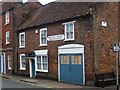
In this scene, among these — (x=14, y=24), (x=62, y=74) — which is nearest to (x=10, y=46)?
(x=14, y=24)

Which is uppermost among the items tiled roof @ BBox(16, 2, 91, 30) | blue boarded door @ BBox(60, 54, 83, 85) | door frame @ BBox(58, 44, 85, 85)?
tiled roof @ BBox(16, 2, 91, 30)

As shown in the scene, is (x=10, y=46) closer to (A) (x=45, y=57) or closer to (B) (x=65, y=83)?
(A) (x=45, y=57)

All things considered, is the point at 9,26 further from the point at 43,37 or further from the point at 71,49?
the point at 71,49

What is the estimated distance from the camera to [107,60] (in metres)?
19.7

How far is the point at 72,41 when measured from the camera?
67.7 ft

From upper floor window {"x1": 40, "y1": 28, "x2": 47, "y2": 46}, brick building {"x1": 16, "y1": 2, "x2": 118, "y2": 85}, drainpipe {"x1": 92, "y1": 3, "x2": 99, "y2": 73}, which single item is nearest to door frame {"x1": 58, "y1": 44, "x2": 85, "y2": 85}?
brick building {"x1": 16, "y1": 2, "x2": 118, "y2": 85}

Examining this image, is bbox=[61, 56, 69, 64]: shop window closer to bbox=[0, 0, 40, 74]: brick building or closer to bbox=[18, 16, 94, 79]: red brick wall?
bbox=[18, 16, 94, 79]: red brick wall

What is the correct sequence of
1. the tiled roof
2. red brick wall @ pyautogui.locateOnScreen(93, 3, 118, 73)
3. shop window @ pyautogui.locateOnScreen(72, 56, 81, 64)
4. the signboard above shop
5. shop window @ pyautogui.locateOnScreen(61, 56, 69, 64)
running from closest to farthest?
Result: 1. red brick wall @ pyautogui.locateOnScreen(93, 3, 118, 73)
2. shop window @ pyautogui.locateOnScreen(72, 56, 81, 64)
3. the tiled roof
4. shop window @ pyautogui.locateOnScreen(61, 56, 69, 64)
5. the signboard above shop

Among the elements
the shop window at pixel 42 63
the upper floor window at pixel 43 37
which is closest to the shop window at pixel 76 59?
the shop window at pixel 42 63

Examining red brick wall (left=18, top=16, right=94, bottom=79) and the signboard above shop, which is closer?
red brick wall (left=18, top=16, right=94, bottom=79)

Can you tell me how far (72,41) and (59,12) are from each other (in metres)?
4.30

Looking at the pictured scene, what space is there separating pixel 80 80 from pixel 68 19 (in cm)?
495

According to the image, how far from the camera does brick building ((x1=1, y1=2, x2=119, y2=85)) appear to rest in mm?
19203

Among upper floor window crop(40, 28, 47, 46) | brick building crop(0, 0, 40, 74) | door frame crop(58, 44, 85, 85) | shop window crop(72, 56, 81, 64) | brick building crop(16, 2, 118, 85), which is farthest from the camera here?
brick building crop(0, 0, 40, 74)
